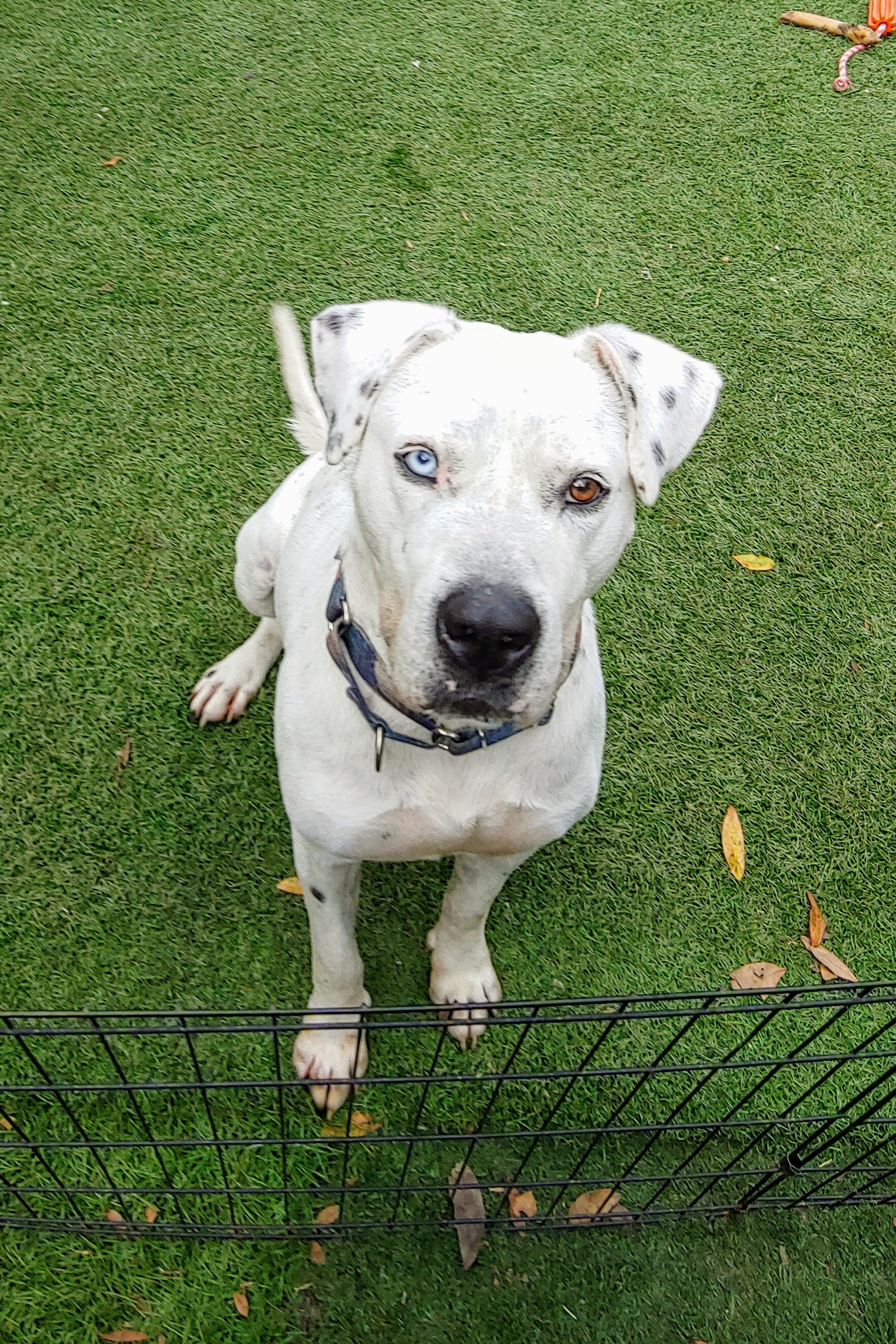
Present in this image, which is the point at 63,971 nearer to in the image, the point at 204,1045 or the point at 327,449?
the point at 204,1045

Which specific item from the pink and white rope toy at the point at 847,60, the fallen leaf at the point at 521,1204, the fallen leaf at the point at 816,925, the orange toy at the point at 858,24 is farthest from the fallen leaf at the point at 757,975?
the orange toy at the point at 858,24

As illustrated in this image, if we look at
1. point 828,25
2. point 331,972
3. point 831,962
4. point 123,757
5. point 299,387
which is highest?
point 299,387

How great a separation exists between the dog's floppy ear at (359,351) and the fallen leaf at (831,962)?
91.2 inches

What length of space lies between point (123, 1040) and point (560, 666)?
1.86 m

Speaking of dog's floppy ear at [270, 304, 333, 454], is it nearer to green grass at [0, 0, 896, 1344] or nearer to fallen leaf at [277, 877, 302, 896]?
green grass at [0, 0, 896, 1344]

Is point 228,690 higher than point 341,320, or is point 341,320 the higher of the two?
point 341,320

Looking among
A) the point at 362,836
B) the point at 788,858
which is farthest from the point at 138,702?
the point at 788,858

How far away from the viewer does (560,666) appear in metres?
1.89

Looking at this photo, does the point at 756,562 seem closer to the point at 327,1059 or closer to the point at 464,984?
the point at 464,984

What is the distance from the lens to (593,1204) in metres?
2.79

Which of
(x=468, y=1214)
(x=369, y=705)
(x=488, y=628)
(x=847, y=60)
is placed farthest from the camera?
(x=847, y=60)

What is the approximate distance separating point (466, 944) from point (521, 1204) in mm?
711

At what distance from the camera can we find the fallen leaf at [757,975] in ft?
10.5

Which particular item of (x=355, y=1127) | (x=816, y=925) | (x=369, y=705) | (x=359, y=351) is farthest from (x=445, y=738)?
(x=816, y=925)
